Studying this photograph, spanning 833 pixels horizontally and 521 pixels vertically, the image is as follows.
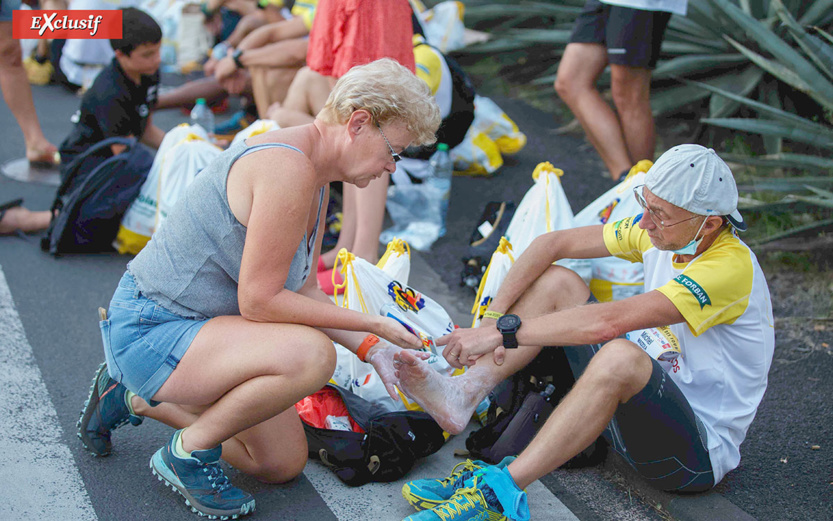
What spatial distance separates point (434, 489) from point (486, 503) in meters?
0.20

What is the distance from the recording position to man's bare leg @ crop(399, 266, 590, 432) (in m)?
2.54

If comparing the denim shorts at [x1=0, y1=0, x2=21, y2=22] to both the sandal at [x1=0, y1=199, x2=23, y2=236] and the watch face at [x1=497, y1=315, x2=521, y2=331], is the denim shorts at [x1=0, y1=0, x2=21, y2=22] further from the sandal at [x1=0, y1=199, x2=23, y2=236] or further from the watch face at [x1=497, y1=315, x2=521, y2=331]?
the watch face at [x1=497, y1=315, x2=521, y2=331]

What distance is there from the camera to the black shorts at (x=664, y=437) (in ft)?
7.53

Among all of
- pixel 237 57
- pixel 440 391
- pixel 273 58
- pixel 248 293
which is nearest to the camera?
pixel 248 293

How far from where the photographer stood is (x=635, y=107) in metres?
4.36

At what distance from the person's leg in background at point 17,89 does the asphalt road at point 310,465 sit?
48.6 inches

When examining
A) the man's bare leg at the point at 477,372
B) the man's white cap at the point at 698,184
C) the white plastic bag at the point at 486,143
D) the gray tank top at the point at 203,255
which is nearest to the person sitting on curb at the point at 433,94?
the white plastic bag at the point at 486,143

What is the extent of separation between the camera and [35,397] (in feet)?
9.75

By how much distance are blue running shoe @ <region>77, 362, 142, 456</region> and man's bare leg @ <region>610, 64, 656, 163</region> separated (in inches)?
119

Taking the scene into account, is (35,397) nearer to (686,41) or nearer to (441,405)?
(441,405)

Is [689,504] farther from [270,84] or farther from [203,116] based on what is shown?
[203,116]

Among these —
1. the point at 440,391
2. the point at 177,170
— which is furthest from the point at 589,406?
the point at 177,170

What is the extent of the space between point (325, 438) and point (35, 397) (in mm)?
1192

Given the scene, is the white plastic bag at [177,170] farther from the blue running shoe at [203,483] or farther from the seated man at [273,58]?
the blue running shoe at [203,483]
